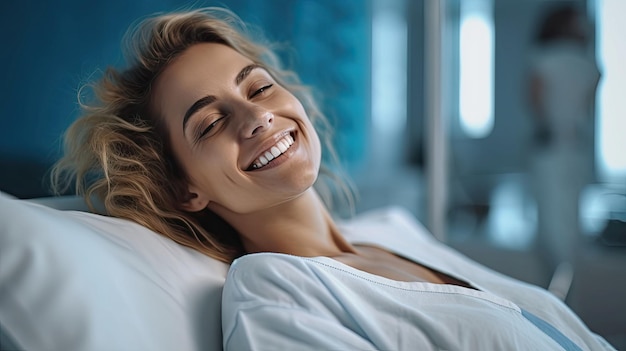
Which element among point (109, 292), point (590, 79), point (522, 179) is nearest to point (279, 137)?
point (109, 292)

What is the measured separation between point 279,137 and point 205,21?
329 mm

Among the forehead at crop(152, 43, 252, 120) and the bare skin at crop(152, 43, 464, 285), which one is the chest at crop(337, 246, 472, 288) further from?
the forehead at crop(152, 43, 252, 120)

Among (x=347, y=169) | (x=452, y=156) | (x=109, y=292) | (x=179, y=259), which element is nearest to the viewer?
(x=109, y=292)

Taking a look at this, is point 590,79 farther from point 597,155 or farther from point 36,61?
point 36,61

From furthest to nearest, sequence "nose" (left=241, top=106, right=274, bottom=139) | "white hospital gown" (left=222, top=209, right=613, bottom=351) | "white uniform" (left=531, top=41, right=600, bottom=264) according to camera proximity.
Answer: "white uniform" (left=531, top=41, right=600, bottom=264) → "nose" (left=241, top=106, right=274, bottom=139) → "white hospital gown" (left=222, top=209, right=613, bottom=351)

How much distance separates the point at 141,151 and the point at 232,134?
187 millimetres

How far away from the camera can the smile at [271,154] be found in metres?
1.19

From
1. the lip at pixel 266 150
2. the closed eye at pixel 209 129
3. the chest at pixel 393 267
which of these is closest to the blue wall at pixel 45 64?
the closed eye at pixel 209 129

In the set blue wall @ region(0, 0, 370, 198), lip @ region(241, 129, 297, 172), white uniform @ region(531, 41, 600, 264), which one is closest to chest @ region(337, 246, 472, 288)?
lip @ region(241, 129, 297, 172)

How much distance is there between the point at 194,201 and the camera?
1.28 meters

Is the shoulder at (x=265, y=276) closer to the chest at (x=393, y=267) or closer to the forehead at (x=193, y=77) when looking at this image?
the chest at (x=393, y=267)

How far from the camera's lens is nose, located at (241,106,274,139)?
118 cm

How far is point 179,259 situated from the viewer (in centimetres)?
111

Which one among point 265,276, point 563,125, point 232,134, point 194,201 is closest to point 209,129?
point 232,134
